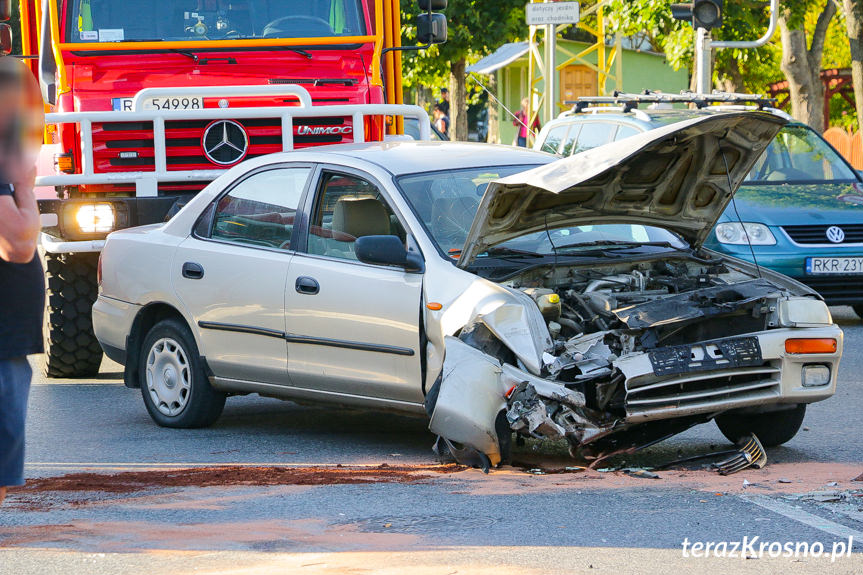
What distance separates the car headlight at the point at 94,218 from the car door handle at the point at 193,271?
7.33 feet

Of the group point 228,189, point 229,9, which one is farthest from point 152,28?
point 228,189

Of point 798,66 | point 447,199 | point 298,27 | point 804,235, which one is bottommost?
point 804,235

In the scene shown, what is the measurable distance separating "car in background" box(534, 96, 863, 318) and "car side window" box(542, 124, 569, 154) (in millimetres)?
14

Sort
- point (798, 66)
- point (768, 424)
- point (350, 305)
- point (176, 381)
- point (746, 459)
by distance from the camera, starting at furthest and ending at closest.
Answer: point (798, 66) < point (176, 381) < point (768, 424) < point (350, 305) < point (746, 459)

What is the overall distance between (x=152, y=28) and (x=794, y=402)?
21.4ft

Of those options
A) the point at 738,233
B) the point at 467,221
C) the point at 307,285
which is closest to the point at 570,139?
the point at 738,233

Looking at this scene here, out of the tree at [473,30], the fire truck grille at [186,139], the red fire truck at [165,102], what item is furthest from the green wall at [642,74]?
the fire truck grille at [186,139]

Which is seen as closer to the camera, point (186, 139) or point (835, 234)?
point (186, 139)

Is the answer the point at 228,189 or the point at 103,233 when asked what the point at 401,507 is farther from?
the point at 103,233

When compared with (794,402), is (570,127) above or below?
above

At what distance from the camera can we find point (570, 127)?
15.2 m

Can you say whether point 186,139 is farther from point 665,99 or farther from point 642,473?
point 665,99

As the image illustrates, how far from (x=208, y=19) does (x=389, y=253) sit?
502 centimetres

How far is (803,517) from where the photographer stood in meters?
6.00
